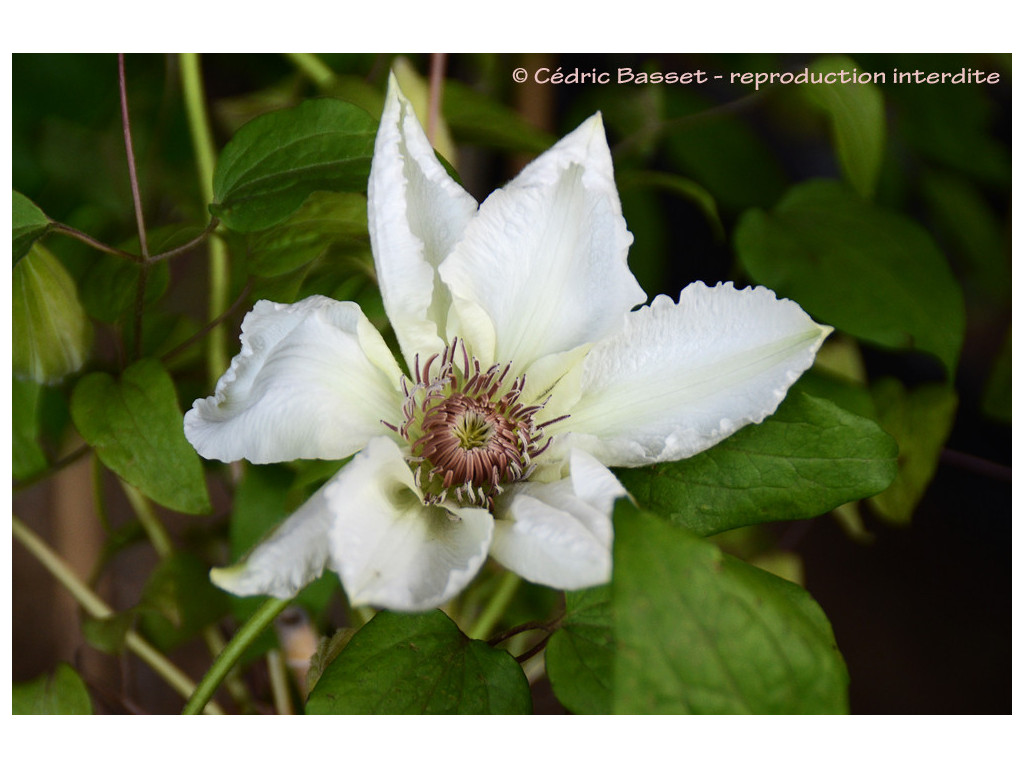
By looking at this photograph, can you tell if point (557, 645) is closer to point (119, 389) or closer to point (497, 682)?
point (497, 682)

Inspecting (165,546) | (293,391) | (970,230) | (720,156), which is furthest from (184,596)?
(970,230)

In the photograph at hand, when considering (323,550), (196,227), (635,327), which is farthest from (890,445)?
(196,227)

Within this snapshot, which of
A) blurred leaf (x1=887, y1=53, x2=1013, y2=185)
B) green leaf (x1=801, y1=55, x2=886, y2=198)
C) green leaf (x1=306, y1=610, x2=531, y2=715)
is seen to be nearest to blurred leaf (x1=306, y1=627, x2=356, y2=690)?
green leaf (x1=306, y1=610, x2=531, y2=715)

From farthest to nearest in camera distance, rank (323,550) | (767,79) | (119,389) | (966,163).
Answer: (966,163) < (767,79) < (119,389) < (323,550)

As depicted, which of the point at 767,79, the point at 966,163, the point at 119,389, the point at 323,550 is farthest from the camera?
the point at 966,163

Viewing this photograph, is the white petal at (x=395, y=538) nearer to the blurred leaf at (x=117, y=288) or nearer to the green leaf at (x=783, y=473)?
the green leaf at (x=783, y=473)

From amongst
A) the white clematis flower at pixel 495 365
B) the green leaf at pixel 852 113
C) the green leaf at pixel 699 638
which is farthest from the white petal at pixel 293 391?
the green leaf at pixel 852 113

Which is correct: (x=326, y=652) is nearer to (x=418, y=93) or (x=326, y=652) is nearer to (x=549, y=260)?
(x=549, y=260)
